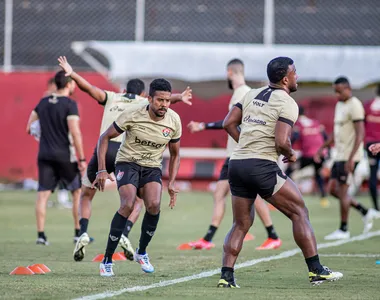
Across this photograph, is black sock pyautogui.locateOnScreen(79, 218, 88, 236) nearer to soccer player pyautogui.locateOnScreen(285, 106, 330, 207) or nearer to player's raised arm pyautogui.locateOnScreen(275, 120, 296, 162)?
player's raised arm pyautogui.locateOnScreen(275, 120, 296, 162)

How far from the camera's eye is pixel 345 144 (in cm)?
1419

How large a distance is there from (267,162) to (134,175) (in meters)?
1.80

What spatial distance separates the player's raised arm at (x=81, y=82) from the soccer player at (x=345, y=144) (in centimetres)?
416

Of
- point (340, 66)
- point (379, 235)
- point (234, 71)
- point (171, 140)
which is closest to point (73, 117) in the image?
point (234, 71)

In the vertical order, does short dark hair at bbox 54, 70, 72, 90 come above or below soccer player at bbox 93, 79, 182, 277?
above

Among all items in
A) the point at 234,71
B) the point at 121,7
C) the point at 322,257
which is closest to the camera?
the point at 322,257

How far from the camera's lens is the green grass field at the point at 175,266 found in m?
7.96

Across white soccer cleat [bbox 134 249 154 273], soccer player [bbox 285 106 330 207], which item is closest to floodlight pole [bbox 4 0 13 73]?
soccer player [bbox 285 106 330 207]

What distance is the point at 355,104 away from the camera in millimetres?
13891

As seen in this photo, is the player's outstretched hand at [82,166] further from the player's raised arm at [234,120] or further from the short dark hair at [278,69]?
the short dark hair at [278,69]

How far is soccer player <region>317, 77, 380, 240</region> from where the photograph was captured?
13805mm

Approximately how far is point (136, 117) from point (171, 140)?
47 centimetres

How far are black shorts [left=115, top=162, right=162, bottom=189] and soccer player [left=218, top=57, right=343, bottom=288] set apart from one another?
4.82 feet

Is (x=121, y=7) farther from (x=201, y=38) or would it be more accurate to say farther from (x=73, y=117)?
(x=73, y=117)
